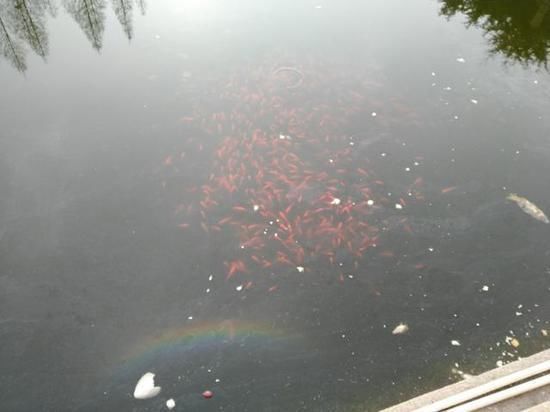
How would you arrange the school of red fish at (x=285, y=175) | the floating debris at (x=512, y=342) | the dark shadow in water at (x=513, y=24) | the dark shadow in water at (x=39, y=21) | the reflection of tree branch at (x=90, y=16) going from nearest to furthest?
the floating debris at (x=512, y=342) < the school of red fish at (x=285, y=175) < the dark shadow in water at (x=39, y=21) < the reflection of tree branch at (x=90, y=16) < the dark shadow in water at (x=513, y=24)

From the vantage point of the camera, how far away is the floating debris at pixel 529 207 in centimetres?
615

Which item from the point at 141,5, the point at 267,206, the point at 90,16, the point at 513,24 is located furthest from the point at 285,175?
the point at 513,24

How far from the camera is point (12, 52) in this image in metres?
7.93

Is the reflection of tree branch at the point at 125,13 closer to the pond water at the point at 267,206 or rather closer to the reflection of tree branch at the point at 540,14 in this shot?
the pond water at the point at 267,206

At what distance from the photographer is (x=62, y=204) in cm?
610

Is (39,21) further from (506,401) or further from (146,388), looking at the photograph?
(506,401)

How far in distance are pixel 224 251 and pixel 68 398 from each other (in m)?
2.33

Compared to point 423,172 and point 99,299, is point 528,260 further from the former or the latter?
point 99,299

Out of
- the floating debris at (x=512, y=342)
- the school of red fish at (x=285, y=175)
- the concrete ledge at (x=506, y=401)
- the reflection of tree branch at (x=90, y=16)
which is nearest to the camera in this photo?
the concrete ledge at (x=506, y=401)

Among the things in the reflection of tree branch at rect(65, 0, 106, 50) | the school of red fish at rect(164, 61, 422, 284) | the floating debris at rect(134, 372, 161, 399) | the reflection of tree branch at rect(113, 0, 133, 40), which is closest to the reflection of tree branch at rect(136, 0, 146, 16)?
the reflection of tree branch at rect(113, 0, 133, 40)

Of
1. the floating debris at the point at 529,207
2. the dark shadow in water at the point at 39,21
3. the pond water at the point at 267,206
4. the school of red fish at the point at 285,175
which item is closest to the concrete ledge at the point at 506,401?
the pond water at the point at 267,206

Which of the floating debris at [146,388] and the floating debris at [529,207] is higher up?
the floating debris at [529,207]

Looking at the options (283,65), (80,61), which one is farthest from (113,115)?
(283,65)

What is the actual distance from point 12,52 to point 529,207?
894 centimetres
